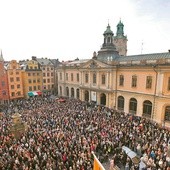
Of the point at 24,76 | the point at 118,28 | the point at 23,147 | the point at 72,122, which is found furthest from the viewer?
the point at 118,28

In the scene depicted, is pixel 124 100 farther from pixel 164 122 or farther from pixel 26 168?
pixel 26 168

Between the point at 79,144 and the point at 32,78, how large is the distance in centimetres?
3423

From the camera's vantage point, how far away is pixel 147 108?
78.5 feet

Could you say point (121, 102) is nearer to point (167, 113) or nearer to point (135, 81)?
point (135, 81)

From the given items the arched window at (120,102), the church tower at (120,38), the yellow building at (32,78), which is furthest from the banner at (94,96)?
the church tower at (120,38)

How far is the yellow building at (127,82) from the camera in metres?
21.6

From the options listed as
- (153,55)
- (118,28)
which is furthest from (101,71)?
(118,28)

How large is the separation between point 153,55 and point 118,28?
27.5m

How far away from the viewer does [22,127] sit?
18.5 metres

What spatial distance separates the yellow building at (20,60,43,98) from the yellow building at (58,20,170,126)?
501 inches

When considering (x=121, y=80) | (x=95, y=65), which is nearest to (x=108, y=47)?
(x=95, y=65)

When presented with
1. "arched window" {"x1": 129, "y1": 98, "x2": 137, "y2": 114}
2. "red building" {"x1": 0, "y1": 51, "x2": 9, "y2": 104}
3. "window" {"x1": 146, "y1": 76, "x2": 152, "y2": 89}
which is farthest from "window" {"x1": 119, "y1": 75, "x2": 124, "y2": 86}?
"red building" {"x1": 0, "y1": 51, "x2": 9, "y2": 104}

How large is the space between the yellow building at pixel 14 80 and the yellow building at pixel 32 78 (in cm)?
148

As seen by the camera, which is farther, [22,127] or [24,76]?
[24,76]
